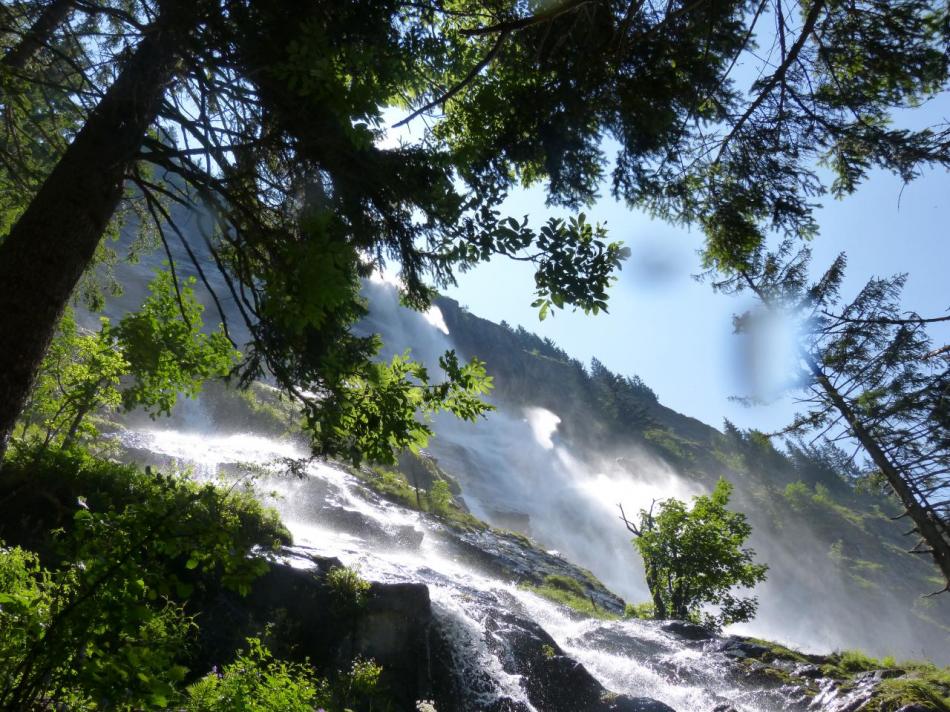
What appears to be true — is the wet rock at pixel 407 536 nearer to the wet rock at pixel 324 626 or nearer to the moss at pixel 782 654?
the wet rock at pixel 324 626

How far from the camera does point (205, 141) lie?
446 centimetres

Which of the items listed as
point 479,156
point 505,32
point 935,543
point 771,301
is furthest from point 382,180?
point 935,543

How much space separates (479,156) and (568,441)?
6626cm

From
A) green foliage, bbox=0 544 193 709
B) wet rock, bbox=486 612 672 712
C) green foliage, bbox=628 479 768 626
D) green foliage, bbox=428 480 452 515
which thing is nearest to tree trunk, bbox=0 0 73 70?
green foliage, bbox=0 544 193 709

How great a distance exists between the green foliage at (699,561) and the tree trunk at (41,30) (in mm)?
16674

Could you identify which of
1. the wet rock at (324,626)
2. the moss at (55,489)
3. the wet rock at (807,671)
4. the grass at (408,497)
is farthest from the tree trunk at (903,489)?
the grass at (408,497)

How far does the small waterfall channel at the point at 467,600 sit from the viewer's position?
9.67 meters

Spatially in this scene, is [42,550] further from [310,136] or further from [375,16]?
[375,16]

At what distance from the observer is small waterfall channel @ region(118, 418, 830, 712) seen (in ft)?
31.7

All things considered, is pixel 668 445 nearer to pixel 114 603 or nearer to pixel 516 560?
pixel 516 560

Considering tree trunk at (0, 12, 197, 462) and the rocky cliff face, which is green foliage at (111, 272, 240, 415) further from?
the rocky cliff face

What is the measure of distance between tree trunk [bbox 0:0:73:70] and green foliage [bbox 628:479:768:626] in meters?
16.7

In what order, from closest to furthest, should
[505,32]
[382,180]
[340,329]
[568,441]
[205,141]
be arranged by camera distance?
[505,32]
[205,141]
[382,180]
[340,329]
[568,441]

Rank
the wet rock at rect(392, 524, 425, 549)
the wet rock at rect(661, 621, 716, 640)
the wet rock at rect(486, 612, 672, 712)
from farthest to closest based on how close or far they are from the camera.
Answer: the wet rock at rect(392, 524, 425, 549) < the wet rock at rect(661, 621, 716, 640) < the wet rock at rect(486, 612, 672, 712)
